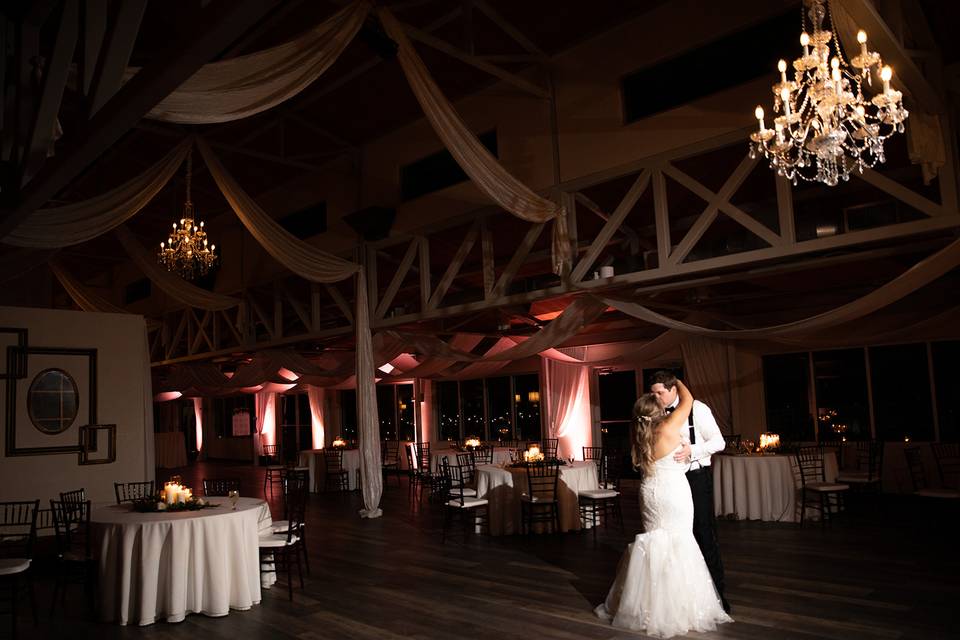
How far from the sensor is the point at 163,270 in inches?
414

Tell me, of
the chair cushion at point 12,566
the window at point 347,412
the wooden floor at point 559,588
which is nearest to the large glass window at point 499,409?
the window at point 347,412

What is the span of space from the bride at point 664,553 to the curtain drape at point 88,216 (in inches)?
182

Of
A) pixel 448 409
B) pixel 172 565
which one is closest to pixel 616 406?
pixel 448 409

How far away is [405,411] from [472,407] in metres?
1.98

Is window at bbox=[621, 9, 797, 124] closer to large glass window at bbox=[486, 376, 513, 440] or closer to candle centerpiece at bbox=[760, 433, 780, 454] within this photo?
candle centerpiece at bbox=[760, 433, 780, 454]

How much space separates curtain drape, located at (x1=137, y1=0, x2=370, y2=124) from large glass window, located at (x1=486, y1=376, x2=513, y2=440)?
10.7 metres

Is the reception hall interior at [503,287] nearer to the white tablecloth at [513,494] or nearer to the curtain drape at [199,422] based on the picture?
the white tablecloth at [513,494]

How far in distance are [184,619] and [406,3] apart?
655cm

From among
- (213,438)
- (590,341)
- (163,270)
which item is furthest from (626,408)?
(213,438)

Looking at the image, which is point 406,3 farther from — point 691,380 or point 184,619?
point 691,380

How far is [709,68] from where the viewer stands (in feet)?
25.6

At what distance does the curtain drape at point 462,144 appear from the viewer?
6.80m

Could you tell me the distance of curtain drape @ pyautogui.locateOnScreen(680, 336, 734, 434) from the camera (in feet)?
38.2

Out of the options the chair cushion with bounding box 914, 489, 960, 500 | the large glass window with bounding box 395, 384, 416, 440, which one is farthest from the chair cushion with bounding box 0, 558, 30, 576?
the large glass window with bounding box 395, 384, 416, 440
